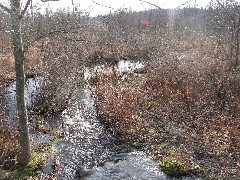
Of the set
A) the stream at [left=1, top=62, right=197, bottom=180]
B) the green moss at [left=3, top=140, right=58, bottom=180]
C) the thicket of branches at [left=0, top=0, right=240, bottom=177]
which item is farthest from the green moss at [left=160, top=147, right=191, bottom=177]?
the green moss at [left=3, top=140, right=58, bottom=180]

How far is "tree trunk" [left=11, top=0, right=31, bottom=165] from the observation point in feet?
20.3

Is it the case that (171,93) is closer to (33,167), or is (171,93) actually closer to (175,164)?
(175,164)

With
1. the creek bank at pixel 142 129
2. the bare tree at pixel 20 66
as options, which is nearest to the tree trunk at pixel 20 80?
the bare tree at pixel 20 66

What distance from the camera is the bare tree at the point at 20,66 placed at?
6141mm

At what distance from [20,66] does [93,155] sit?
10.6 ft

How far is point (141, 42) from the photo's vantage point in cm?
2302

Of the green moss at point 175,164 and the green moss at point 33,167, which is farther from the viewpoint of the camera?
the green moss at point 175,164

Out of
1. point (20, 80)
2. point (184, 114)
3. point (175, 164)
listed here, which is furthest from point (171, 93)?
point (20, 80)

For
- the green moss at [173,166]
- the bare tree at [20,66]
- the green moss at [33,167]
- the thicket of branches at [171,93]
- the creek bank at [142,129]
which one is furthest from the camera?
the thicket of branches at [171,93]

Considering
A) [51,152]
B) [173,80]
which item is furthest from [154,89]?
[51,152]

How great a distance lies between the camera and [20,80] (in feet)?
21.9

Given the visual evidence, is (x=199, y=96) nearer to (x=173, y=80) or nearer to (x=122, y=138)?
(x=173, y=80)

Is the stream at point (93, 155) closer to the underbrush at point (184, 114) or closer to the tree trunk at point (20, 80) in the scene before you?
the underbrush at point (184, 114)

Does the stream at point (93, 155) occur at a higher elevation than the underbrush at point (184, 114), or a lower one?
lower
